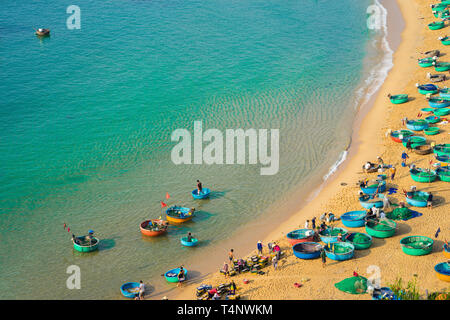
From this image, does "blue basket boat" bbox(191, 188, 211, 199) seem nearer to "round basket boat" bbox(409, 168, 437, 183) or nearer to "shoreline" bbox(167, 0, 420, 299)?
"shoreline" bbox(167, 0, 420, 299)

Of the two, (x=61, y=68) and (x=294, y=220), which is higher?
(x=61, y=68)

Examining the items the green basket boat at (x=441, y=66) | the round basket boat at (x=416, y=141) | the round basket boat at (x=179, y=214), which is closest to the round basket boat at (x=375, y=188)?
the round basket boat at (x=416, y=141)

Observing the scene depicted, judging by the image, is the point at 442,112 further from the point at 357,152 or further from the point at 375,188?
the point at 375,188

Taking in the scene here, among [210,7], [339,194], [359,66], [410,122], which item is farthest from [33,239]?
[210,7]

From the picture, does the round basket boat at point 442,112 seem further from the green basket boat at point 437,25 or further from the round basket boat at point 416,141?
the green basket boat at point 437,25

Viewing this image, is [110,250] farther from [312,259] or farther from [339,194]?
[339,194]

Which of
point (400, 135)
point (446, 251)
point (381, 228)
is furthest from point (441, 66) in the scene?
point (446, 251)

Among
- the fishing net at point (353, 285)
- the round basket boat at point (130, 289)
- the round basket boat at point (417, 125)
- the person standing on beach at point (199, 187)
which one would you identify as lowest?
the round basket boat at point (130, 289)
